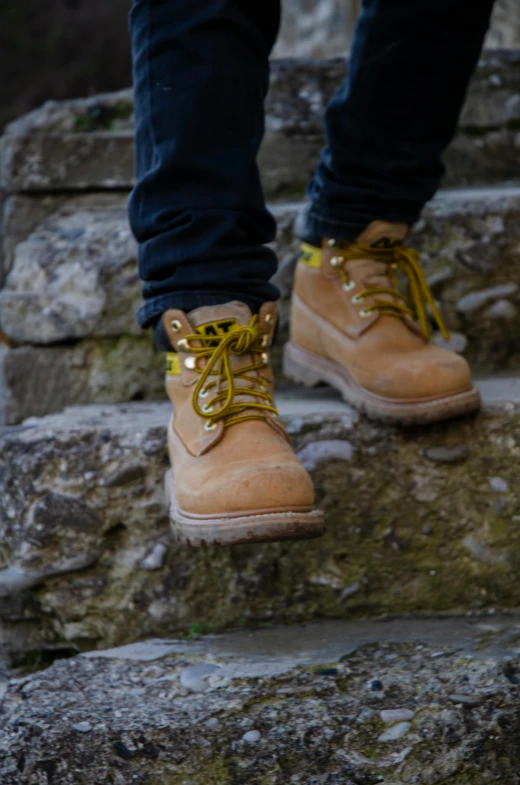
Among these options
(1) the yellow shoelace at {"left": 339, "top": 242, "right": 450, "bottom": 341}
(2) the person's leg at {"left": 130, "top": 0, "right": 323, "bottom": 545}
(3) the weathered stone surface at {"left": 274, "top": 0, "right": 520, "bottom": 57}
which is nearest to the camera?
(2) the person's leg at {"left": 130, "top": 0, "right": 323, "bottom": 545}

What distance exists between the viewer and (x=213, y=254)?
1041 mm

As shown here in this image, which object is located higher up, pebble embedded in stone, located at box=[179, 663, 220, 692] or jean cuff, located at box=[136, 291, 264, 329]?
jean cuff, located at box=[136, 291, 264, 329]

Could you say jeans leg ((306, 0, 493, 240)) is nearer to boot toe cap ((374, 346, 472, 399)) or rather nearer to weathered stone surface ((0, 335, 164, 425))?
boot toe cap ((374, 346, 472, 399))

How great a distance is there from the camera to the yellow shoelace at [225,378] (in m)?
1.07

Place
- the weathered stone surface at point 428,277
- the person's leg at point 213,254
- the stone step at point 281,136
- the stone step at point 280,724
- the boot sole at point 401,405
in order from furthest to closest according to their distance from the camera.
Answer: the stone step at point 281,136 → the weathered stone surface at point 428,277 → the boot sole at point 401,405 → the person's leg at point 213,254 → the stone step at point 280,724

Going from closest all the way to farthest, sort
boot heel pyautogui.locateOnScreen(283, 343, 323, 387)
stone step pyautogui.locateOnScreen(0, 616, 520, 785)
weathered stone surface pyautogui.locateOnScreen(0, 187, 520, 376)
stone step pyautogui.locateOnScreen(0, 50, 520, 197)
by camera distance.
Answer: stone step pyautogui.locateOnScreen(0, 616, 520, 785) → boot heel pyautogui.locateOnScreen(283, 343, 323, 387) → weathered stone surface pyautogui.locateOnScreen(0, 187, 520, 376) → stone step pyautogui.locateOnScreen(0, 50, 520, 197)

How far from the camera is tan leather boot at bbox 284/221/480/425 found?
119 centimetres


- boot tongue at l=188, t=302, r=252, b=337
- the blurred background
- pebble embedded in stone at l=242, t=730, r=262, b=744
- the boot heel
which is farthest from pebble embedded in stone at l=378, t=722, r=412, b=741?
the blurred background

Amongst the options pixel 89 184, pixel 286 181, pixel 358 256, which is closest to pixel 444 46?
pixel 358 256

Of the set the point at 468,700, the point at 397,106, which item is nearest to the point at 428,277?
the point at 397,106

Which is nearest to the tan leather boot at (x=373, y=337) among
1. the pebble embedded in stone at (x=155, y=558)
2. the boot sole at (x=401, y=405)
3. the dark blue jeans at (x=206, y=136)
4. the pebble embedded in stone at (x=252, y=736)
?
the boot sole at (x=401, y=405)

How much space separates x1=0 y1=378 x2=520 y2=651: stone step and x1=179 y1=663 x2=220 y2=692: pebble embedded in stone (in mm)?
144

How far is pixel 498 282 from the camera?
5.03 feet

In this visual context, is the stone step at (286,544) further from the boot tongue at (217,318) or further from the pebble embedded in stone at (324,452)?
the boot tongue at (217,318)
